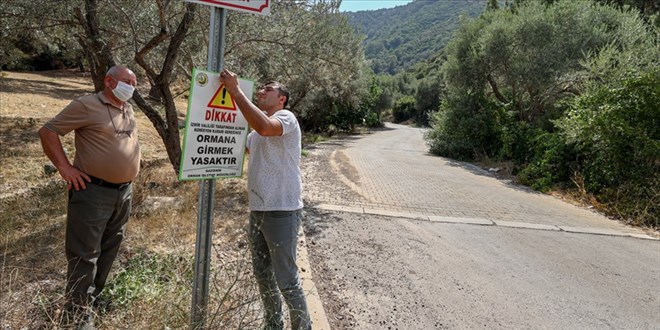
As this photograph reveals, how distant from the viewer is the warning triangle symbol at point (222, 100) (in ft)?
6.84

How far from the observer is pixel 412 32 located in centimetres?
16412

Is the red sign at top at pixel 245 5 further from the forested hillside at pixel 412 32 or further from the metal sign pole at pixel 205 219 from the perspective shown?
the forested hillside at pixel 412 32

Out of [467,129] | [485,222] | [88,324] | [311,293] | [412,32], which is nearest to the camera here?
[88,324]

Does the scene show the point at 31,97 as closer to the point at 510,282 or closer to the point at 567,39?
the point at 510,282

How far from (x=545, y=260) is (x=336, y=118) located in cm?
2710

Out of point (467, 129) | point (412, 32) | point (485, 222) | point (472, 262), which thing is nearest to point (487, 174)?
point (467, 129)

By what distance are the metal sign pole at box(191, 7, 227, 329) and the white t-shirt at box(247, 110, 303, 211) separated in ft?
1.30

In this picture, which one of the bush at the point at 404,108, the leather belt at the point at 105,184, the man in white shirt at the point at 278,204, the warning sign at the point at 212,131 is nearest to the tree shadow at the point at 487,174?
the man in white shirt at the point at 278,204

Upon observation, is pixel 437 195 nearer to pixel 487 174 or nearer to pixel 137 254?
pixel 487 174

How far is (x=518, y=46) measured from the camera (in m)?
13.9

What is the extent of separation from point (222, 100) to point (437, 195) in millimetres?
7374

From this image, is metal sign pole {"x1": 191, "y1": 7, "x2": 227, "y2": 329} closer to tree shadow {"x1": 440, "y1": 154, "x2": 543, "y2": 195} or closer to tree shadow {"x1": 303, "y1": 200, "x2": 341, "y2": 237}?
tree shadow {"x1": 303, "y1": 200, "x2": 341, "y2": 237}

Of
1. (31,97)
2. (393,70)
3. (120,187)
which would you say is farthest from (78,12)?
(393,70)

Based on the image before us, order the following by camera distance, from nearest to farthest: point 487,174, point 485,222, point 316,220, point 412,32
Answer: point 316,220 < point 485,222 < point 487,174 < point 412,32
